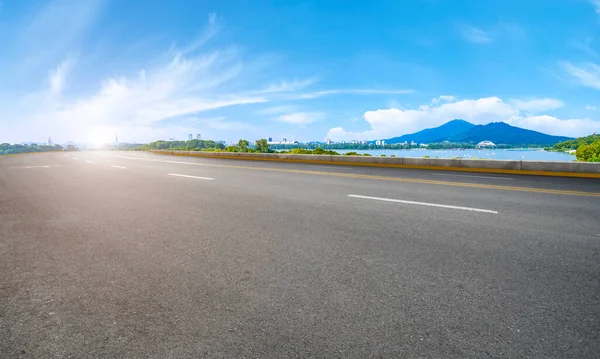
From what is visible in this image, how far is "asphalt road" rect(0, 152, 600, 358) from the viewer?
228 cm

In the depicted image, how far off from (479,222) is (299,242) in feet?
9.27

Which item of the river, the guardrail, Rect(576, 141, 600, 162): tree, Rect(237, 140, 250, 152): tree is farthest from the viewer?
Rect(576, 141, 600, 162): tree

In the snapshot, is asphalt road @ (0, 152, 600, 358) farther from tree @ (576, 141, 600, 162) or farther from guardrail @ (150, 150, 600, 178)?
tree @ (576, 141, 600, 162)

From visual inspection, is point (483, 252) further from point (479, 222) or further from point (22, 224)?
point (22, 224)

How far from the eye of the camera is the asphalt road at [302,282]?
7.47 ft

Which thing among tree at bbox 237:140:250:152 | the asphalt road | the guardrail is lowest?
the asphalt road

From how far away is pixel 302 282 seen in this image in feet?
10.4

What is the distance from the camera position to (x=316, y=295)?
114 inches

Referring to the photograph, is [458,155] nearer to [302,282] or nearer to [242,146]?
[242,146]

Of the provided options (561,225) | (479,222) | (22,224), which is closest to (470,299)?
(479,222)

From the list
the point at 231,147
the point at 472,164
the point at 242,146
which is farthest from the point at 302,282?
the point at 242,146

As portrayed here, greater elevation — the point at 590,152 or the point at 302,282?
the point at 590,152

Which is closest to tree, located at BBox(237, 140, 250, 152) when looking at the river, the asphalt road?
the river

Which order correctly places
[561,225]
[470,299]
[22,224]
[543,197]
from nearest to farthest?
[470,299]
[561,225]
[22,224]
[543,197]
